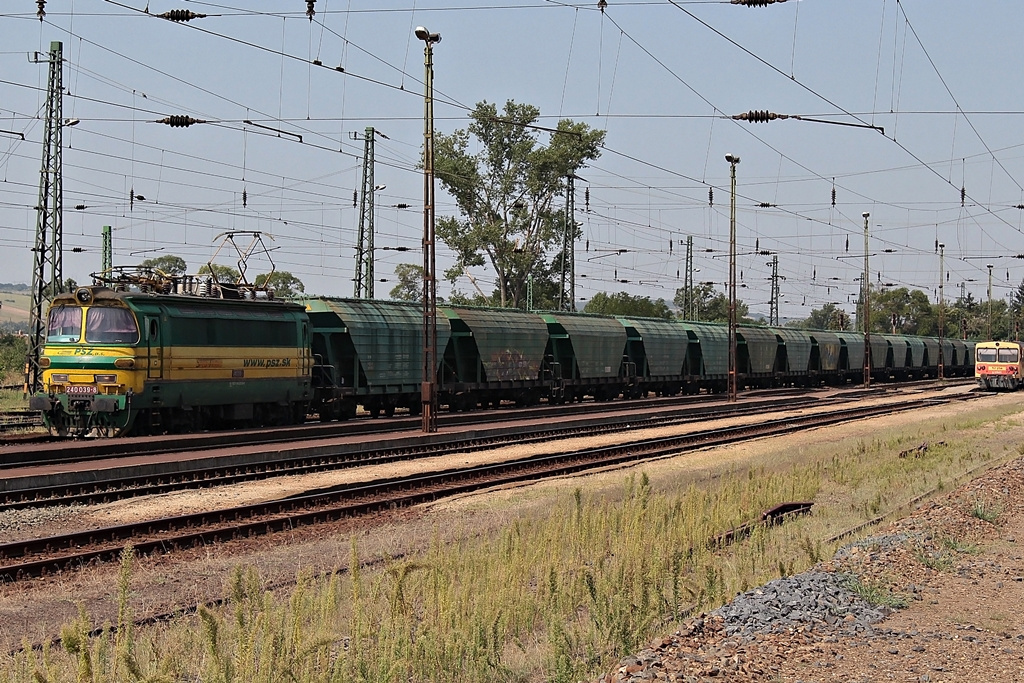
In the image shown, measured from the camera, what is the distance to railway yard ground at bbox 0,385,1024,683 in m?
7.21

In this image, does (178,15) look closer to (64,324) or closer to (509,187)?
(64,324)

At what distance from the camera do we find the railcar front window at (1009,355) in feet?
193

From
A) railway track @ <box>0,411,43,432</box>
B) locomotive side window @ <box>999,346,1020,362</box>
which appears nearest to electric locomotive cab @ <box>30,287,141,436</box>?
railway track @ <box>0,411,43,432</box>

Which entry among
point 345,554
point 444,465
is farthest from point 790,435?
point 345,554

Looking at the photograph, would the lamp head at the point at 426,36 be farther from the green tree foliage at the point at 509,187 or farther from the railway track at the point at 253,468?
the green tree foliage at the point at 509,187

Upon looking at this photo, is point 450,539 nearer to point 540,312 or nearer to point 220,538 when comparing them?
point 220,538

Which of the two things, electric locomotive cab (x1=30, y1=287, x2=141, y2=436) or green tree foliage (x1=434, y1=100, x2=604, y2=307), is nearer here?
electric locomotive cab (x1=30, y1=287, x2=141, y2=436)

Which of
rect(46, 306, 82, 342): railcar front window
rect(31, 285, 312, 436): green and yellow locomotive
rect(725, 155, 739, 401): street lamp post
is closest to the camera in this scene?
rect(31, 285, 312, 436): green and yellow locomotive

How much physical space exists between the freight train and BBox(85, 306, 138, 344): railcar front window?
3 cm

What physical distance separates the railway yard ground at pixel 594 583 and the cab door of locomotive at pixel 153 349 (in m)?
6.14

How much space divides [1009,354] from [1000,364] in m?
0.75

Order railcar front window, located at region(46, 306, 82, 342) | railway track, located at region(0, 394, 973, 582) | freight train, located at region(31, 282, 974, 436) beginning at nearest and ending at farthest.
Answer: railway track, located at region(0, 394, 973, 582) < freight train, located at region(31, 282, 974, 436) < railcar front window, located at region(46, 306, 82, 342)

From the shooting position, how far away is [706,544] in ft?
38.9

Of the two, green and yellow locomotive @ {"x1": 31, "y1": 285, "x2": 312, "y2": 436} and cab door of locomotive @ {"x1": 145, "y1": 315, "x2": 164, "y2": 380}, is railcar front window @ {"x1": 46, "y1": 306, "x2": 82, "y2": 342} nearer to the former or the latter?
green and yellow locomotive @ {"x1": 31, "y1": 285, "x2": 312, "y2": 436}
